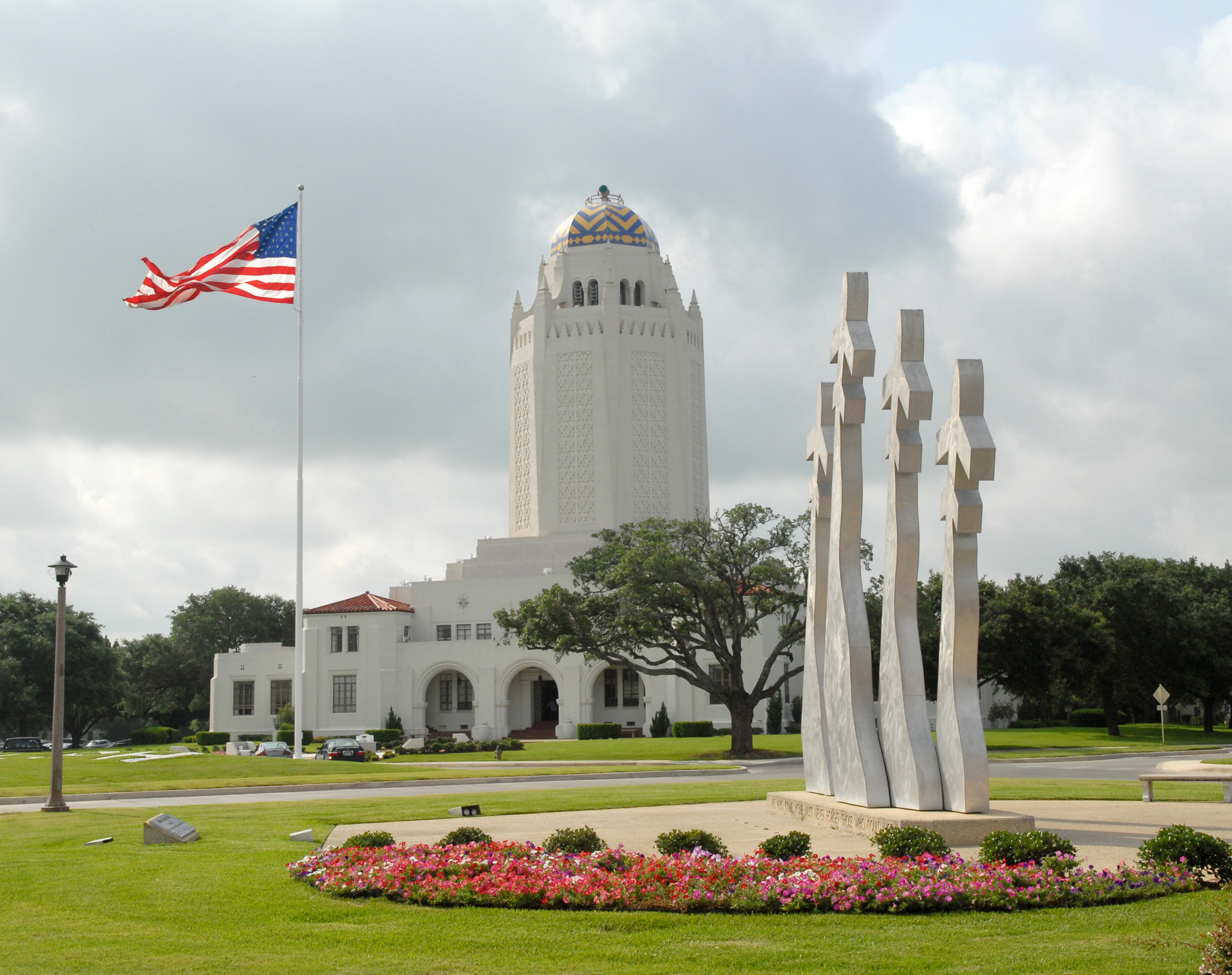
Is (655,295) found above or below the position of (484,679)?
above

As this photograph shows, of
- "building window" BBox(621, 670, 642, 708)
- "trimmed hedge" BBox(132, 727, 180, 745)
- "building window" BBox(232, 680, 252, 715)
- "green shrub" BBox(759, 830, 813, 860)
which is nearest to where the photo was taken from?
"green shrub" BBox(759, 830, 813, 860)

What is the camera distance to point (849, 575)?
698 inches

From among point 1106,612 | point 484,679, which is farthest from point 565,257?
point 1106,612

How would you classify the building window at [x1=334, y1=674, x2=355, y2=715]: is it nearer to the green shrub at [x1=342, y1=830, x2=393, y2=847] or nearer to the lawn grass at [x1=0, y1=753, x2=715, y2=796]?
the lawn grass at [x1=0, y1=753, x2=715, y2=796]

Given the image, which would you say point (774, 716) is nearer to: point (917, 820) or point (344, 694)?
point (344, 694)

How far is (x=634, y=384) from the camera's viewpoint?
7169 cm

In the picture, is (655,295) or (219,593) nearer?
(655,295)

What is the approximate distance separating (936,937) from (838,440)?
31.4ft

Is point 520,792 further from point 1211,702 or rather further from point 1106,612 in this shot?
point 1211,702

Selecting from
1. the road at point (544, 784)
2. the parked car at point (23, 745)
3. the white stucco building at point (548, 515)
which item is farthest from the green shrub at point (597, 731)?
the parked car at point (23, 745)

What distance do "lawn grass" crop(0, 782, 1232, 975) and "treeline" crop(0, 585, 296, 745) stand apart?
67371mm

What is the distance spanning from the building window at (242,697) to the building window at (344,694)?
6.43 m

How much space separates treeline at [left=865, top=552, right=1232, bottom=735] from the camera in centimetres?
5522

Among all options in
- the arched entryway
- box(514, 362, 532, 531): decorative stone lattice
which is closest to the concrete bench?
the arched entryway
